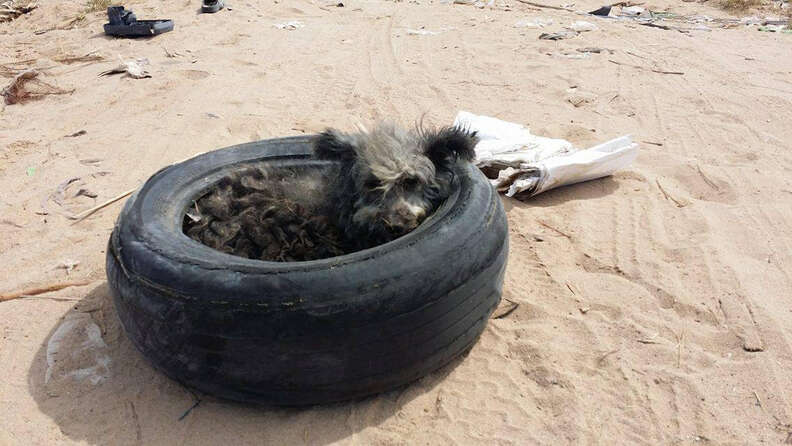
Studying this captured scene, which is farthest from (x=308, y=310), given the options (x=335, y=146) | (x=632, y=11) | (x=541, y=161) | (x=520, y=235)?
(x=632, y=11)

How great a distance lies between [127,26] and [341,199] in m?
9.06

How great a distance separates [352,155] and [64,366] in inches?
87.2

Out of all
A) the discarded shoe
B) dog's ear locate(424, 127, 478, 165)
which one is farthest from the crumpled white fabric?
the discarded shoe

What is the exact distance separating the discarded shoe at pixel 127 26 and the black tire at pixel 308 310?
890 centimetres

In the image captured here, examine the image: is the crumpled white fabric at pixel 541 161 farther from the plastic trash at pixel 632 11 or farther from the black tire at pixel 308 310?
the plastic trash at pixel 632 11

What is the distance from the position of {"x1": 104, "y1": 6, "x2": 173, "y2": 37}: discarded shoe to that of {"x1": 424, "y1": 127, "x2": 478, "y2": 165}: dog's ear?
29.4 feet

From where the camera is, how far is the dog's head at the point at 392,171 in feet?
11.8

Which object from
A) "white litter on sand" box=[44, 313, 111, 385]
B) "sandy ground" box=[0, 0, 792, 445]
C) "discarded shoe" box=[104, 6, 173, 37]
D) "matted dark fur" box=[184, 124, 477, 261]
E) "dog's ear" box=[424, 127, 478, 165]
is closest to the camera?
"sandy ground" box=[0, 0, 792, 445]

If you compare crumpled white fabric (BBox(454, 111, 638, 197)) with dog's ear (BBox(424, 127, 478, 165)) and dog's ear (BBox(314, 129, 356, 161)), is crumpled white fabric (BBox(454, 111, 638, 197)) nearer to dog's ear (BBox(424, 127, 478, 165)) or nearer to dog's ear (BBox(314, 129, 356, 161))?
dog's ear (BBox(424, 127, 478, 165))

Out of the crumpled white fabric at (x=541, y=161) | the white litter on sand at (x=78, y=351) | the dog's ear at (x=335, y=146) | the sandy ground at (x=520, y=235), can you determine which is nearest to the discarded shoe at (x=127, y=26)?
the sandy ground at (x=520, y=235)

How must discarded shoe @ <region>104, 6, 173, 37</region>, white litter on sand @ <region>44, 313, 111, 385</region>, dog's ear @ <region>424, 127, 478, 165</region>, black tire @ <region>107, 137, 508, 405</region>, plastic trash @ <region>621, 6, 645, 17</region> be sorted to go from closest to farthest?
black tire @ <region>107, 137, 508, 405</region>, white litter on sand @ <region>44, 313, 111, 385</region>, dog's ear @ <region>424, 127, 478, 165</region>, discarded shoe @ <region>104, 6, 173, 37</region>, plastic trash @ <region>621, 6, 645, 17</region>

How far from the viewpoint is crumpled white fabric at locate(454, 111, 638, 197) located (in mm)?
5395

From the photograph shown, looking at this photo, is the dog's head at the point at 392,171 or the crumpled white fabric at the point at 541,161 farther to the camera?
the crumpled white fabric at the point at 541,161

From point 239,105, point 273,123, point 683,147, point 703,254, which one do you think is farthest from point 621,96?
point 239,105
